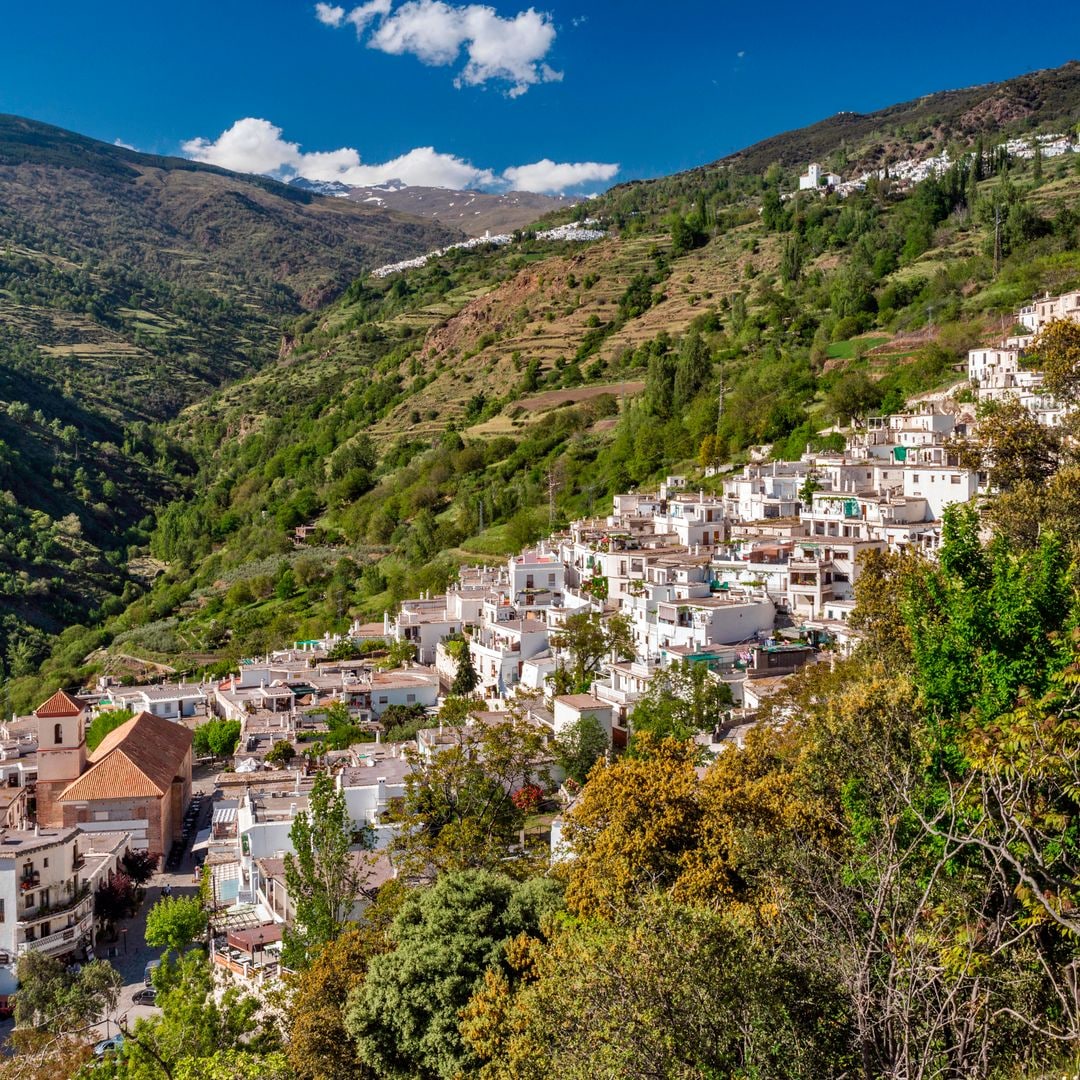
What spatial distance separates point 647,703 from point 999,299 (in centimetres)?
2905

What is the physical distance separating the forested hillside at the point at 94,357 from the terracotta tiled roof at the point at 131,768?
26201mm

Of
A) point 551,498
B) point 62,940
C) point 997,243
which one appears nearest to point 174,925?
point 62,940

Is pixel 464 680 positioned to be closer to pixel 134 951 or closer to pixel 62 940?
pixel 134 951

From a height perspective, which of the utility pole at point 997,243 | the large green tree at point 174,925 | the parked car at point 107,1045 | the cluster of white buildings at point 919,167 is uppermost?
the cluster of white buildings at point 919,167

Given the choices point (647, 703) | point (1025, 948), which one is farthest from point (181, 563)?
point (1025, 948)

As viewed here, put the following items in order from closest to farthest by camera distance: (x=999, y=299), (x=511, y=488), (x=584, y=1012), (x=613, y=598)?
1. (x=584, y=1012)
2. (x=613, y=598)
3. (x=999, y=299)
4. (x=511, y=488)

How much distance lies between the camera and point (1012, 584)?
30.3 feet

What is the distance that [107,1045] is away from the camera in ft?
45.4

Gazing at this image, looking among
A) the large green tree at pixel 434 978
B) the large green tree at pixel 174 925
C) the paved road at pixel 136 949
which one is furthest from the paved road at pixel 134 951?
the large green tree at pixel 434 978

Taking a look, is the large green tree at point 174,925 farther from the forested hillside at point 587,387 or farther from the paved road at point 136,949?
the forested hillside at point 587,387

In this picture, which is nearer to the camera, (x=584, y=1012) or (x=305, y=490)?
(x=584, y=1012)

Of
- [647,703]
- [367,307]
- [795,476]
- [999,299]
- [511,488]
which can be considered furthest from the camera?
[367,307]

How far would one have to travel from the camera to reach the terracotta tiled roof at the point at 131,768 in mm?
22141

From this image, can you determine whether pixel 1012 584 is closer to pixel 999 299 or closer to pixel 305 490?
pixel 999 299
